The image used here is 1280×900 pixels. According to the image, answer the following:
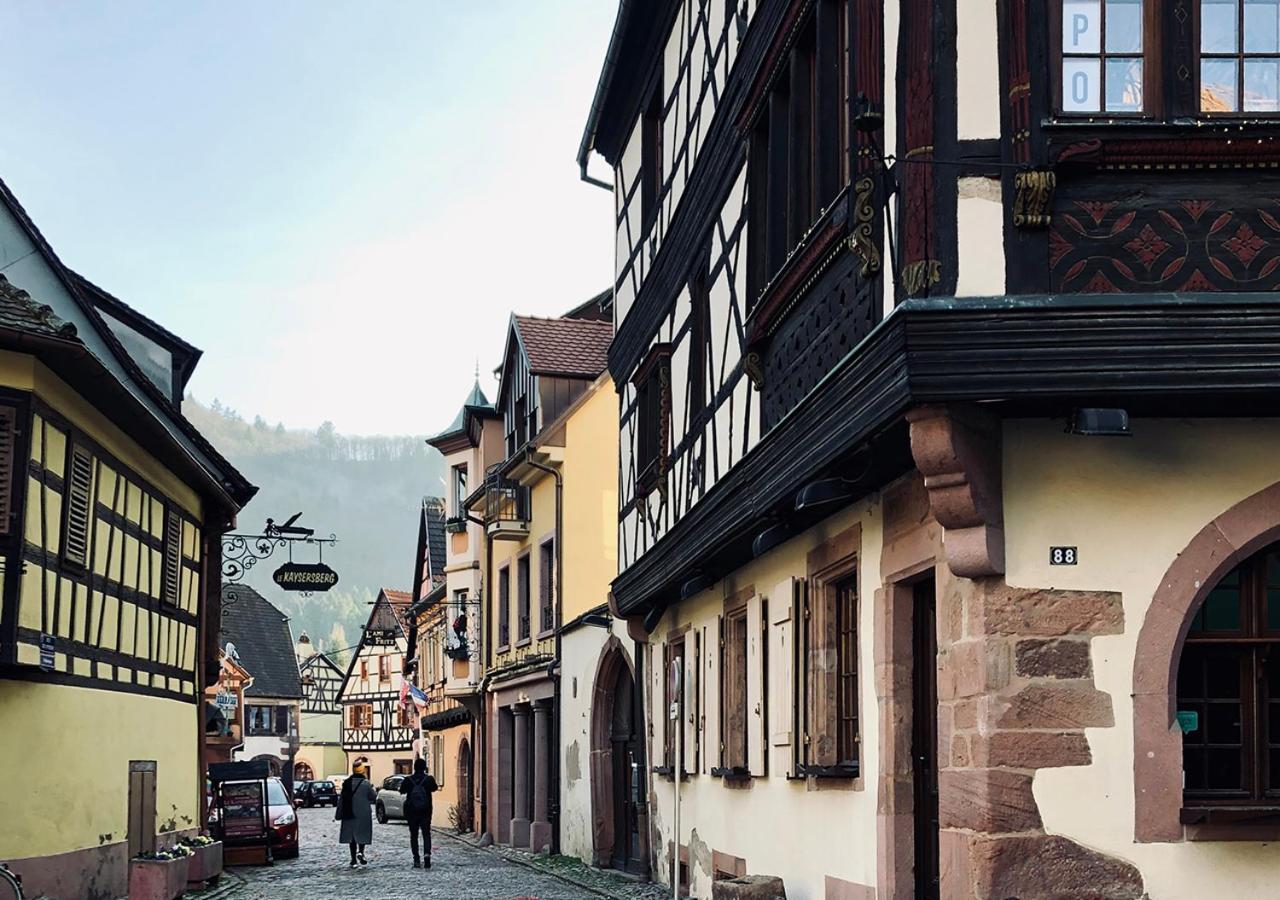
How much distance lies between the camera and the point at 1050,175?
8.59 m

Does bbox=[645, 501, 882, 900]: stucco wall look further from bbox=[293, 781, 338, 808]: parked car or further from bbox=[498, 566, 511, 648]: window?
bbox=[293, 781, 338, 808]: parked car

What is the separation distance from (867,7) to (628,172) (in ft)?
40.0

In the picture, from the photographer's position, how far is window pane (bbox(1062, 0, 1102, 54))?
885cm

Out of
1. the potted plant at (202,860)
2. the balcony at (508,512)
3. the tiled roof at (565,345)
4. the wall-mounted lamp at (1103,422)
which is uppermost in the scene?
the tiled roof at (565,345)

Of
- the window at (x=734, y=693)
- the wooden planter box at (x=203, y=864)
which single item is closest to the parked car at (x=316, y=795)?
the wooden planter box at (x=203, y=864)

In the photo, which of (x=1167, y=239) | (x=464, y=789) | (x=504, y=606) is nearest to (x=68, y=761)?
(x=1167, y=239)

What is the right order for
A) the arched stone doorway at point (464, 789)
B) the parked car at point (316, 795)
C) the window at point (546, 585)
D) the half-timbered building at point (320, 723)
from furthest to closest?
1. the half-timbered building at point (320, 723)
2. the parked car at point (316, 795)
3. the arched stone doorway at point (464, 789)
4. the window at point (546, 585)

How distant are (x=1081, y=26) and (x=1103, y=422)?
194 cm

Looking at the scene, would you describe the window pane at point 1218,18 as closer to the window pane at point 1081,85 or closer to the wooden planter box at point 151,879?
the window pane at point 1081,85

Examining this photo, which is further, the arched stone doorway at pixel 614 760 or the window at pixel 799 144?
the arched stone doorway at pixel 614 760

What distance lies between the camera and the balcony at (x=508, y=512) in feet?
111

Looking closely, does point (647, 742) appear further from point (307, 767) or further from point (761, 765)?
point (307, 767)

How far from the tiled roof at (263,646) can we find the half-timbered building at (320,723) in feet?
20.8

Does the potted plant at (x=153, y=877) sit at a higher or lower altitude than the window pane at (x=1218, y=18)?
lower
